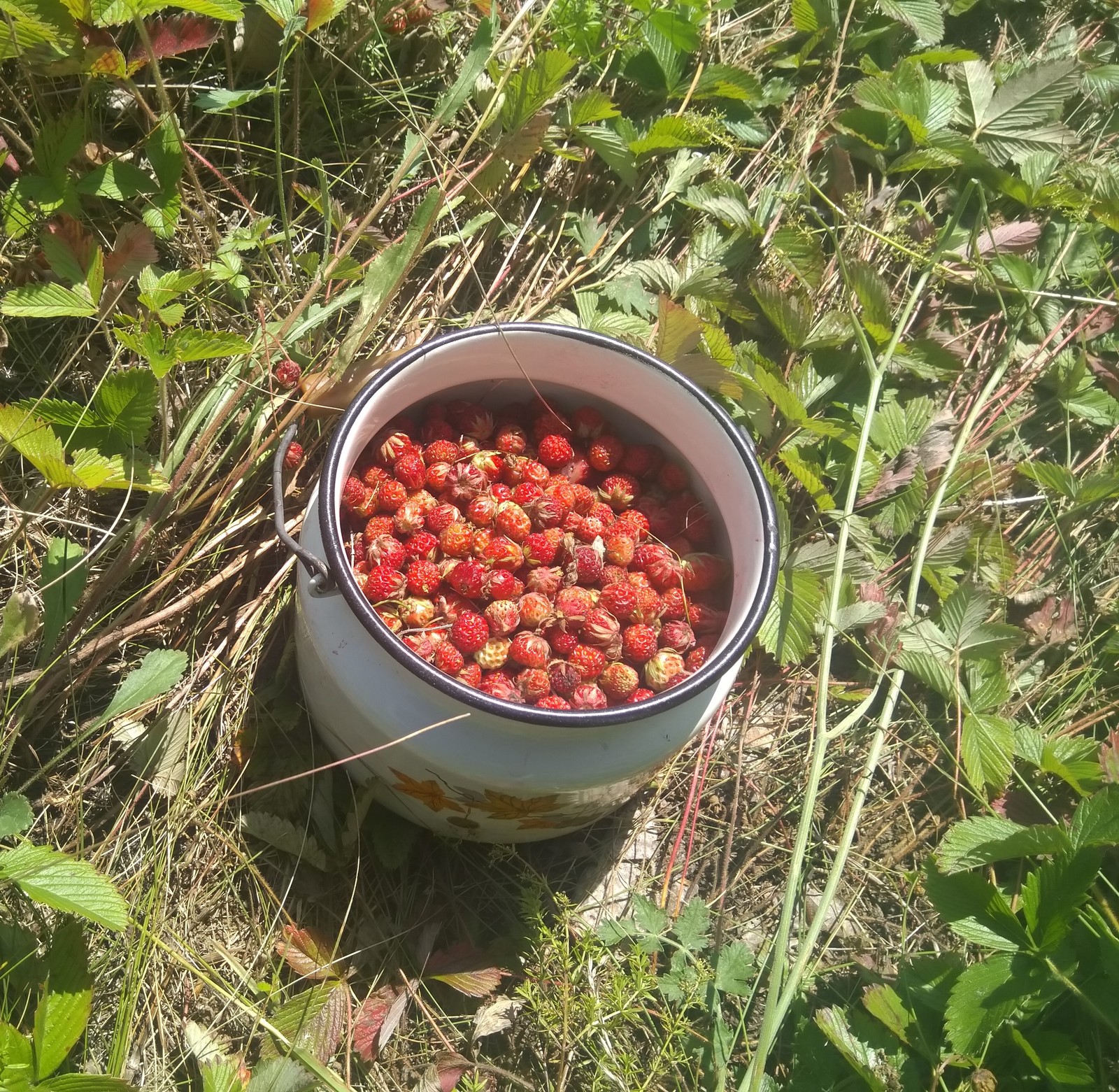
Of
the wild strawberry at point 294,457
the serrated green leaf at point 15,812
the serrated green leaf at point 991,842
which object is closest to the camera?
the serrated green leaf at point 15,812

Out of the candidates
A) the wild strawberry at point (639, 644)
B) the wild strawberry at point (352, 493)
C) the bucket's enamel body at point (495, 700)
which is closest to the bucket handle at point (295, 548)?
the bucket's enamel body at point (495, 700)

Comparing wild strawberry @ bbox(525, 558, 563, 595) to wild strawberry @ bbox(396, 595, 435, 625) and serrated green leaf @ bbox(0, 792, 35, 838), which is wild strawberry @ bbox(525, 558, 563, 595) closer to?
wild strawberry @ bbox(396, 595, 435, 625)

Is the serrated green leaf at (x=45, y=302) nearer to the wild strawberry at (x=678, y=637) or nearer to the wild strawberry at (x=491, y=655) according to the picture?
the wild strawberry at (x=491, y=655)

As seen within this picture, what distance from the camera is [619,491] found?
1.16 m

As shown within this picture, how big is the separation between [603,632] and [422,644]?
0.20 meters

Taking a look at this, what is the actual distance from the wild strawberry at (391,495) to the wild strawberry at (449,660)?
0.19m

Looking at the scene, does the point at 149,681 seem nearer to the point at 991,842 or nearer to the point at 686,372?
the point at 686,372

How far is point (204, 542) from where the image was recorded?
123 cm

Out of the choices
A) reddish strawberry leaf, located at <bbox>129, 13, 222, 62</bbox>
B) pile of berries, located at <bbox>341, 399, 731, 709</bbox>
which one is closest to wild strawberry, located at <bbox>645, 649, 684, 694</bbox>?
pile of berries, located at <bbox>341, 399, 731, 709</bbox>

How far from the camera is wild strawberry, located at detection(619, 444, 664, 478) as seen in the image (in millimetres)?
1167

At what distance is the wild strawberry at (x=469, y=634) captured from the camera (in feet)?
3.33

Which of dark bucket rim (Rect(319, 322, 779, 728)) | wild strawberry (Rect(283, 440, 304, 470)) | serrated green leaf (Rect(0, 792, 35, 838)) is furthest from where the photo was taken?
wild strawberry (Rect(283, 440, 304, 470))

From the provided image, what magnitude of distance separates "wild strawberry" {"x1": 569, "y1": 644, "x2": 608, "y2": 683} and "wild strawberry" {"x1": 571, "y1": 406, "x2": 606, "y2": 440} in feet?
0.93

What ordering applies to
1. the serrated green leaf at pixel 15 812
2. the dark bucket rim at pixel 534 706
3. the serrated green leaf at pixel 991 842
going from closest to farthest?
the dark bucket rim at pixel 534 706 → the serrated green leaf at pixel 15 812 → the serrated green leaf at pixel 991 842
